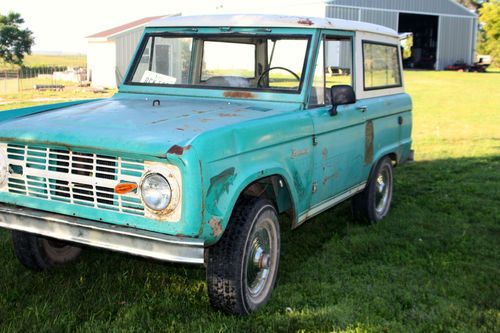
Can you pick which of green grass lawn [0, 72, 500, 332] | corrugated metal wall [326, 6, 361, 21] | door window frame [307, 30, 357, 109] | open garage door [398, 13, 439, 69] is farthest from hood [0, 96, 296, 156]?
open garage door [398, 13, 439, 69]

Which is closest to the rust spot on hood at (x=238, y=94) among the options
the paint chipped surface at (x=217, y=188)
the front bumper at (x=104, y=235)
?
the paint chipped surface at (x=217, y=188)

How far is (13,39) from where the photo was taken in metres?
41.1

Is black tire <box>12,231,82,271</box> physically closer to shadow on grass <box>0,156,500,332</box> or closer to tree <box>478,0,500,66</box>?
shadow on grass <box>0,156,500,332</box>

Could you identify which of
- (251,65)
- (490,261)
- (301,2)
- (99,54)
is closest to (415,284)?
(490,261)

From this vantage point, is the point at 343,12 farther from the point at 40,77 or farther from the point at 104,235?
the point at 104,235

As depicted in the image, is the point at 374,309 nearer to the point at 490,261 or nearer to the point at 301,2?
the point at 490,261

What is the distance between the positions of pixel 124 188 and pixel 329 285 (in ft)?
5.87

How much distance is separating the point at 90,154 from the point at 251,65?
2074mm

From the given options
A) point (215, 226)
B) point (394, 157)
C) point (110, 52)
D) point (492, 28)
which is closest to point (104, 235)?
point (215, 226)

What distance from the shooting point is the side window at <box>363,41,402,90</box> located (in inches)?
220

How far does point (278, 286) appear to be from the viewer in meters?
4.30

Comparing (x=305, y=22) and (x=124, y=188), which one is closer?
(x=124, y=188)

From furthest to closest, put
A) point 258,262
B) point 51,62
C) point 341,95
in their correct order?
point 51,62, point 341,95, point 258,262

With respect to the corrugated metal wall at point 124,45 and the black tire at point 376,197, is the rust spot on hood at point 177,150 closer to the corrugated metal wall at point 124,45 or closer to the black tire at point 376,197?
the black tire at point 376,197
